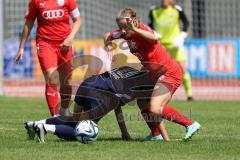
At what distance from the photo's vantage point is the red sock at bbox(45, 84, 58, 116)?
467 inches

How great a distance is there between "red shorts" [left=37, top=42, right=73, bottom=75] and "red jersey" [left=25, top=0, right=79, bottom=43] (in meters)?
0.11

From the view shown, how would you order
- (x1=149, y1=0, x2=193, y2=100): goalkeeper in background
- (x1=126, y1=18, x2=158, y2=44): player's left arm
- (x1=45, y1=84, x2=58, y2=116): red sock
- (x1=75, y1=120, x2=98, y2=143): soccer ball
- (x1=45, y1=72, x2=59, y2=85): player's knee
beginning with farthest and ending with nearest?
(x1=149, y1=0, x2=193, y2=100): goalkeeper in background, (x1=45, y1=72, x2=59, y2=85): player's knee, (x1=45, y1=84, x2=58, y2=116): red sock, (x1=126, y1=18, x2=158, y2=44): player's left arm, (x1=75, y1=120, x2=98, y2=143): soccer ball

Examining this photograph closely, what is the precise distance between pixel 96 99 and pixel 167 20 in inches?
348

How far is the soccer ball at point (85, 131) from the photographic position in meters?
9.20

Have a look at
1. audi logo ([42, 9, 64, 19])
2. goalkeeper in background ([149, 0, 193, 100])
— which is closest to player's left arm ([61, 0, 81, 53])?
audi logo ([42, 9, 64, 19])

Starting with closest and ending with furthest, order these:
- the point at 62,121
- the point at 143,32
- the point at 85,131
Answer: the point at 85,131 → the point at 143,32 → the point at 62,121

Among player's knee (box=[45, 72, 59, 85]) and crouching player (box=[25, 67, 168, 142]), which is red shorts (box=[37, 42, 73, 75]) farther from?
crouching player (box=[25, 67, 168, 142])

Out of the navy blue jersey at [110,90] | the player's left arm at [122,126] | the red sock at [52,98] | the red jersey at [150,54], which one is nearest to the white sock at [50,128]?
the navy blue jersey at [110,90]

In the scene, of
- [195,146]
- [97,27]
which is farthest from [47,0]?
[97,27]

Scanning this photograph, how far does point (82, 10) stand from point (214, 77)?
621 cm

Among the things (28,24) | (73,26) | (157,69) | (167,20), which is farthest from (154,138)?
(167,20)

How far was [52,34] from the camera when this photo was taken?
12.1 m

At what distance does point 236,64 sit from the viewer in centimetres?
2411

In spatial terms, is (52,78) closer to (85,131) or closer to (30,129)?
(30,129)
